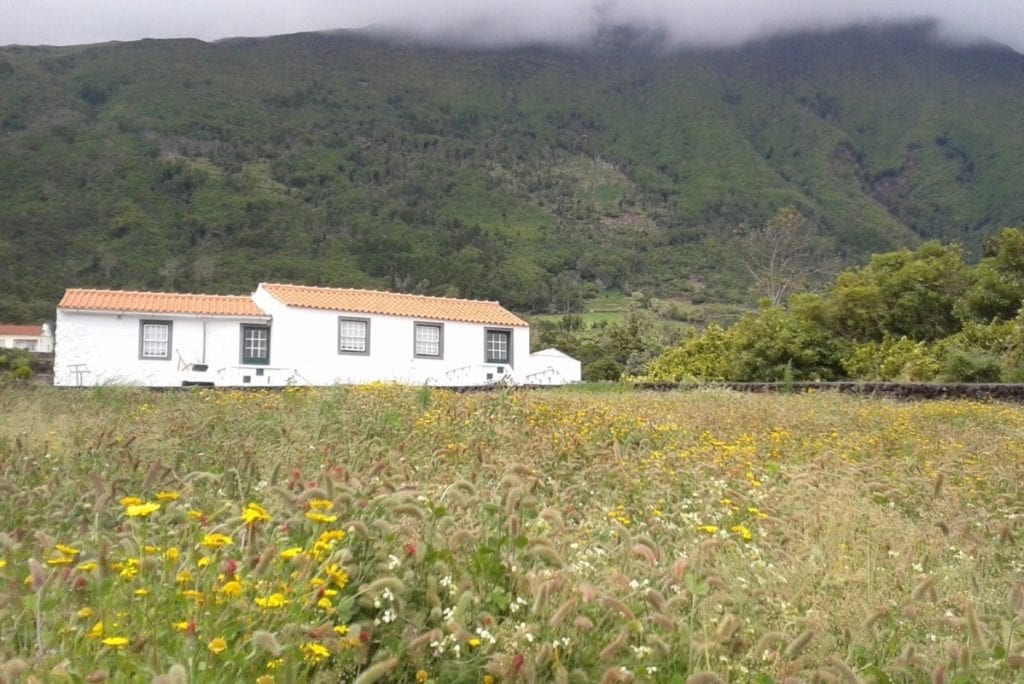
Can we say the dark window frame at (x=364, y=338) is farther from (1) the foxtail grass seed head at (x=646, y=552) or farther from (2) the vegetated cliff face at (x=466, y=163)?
(2) the vegetated cliff face at (x=466, y=163)

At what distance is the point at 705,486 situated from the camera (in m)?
5.46

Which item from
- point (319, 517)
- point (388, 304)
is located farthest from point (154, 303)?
point (319, 517)

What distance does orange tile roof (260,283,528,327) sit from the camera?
92.2 ft

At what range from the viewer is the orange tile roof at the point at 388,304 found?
28.1 metres

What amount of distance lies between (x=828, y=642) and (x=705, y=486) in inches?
85.3

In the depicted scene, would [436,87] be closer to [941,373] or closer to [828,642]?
[941,373]

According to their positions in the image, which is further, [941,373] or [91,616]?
[941,373]

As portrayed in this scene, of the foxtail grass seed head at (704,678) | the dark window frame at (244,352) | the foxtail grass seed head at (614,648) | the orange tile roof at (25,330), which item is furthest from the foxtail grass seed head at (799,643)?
the orange tile roof at (25,330)

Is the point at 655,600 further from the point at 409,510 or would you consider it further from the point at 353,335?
the point at 353,335

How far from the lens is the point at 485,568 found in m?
3.16

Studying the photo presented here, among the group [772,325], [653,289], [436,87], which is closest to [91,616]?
[772,325]

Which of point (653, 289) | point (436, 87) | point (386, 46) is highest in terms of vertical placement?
point (386, 46)

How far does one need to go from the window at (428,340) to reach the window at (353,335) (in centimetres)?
158

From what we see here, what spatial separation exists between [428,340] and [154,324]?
26.4ft
